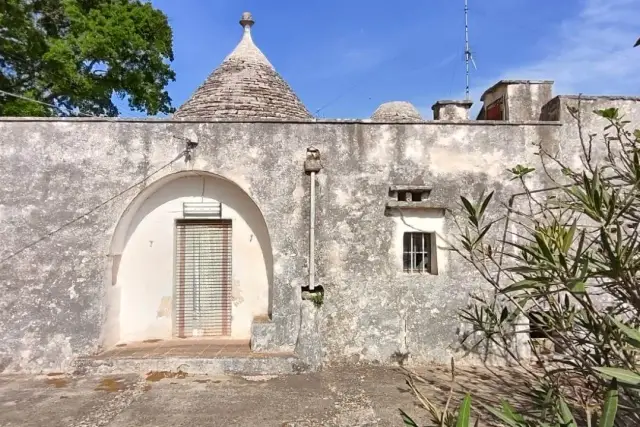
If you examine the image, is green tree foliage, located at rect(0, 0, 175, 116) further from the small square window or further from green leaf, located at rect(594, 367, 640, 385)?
green leaf, located at rect(594, 367, 640, 385)

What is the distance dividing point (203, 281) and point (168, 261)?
755 mm

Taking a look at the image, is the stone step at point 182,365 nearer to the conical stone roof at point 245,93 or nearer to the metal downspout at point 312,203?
the metal downspout at point 312,203

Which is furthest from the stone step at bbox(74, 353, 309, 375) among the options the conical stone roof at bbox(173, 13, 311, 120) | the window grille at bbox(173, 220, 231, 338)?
the conical stone roof at bbox(173, 13, 311, 120)

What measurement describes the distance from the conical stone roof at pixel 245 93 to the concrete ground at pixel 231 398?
5.31 metres

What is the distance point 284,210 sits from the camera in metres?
7.36

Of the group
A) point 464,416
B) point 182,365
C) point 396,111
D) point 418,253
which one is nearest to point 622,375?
point 464,416

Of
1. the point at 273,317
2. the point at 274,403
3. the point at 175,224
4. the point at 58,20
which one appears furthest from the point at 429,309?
the point at 58,20

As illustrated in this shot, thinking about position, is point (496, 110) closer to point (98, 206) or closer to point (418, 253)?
point (418, 253)

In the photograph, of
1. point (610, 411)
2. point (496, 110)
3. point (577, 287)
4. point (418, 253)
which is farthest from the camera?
point (496, 110)

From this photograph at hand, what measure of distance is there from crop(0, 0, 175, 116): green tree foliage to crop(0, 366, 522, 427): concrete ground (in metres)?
12.8

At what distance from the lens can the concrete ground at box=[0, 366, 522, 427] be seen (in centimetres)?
512

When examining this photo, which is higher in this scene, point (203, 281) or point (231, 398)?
point (203, 281)

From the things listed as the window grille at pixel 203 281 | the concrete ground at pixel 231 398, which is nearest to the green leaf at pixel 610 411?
the concrete ground at pixel 231 398

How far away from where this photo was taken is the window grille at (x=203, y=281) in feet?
26.1
